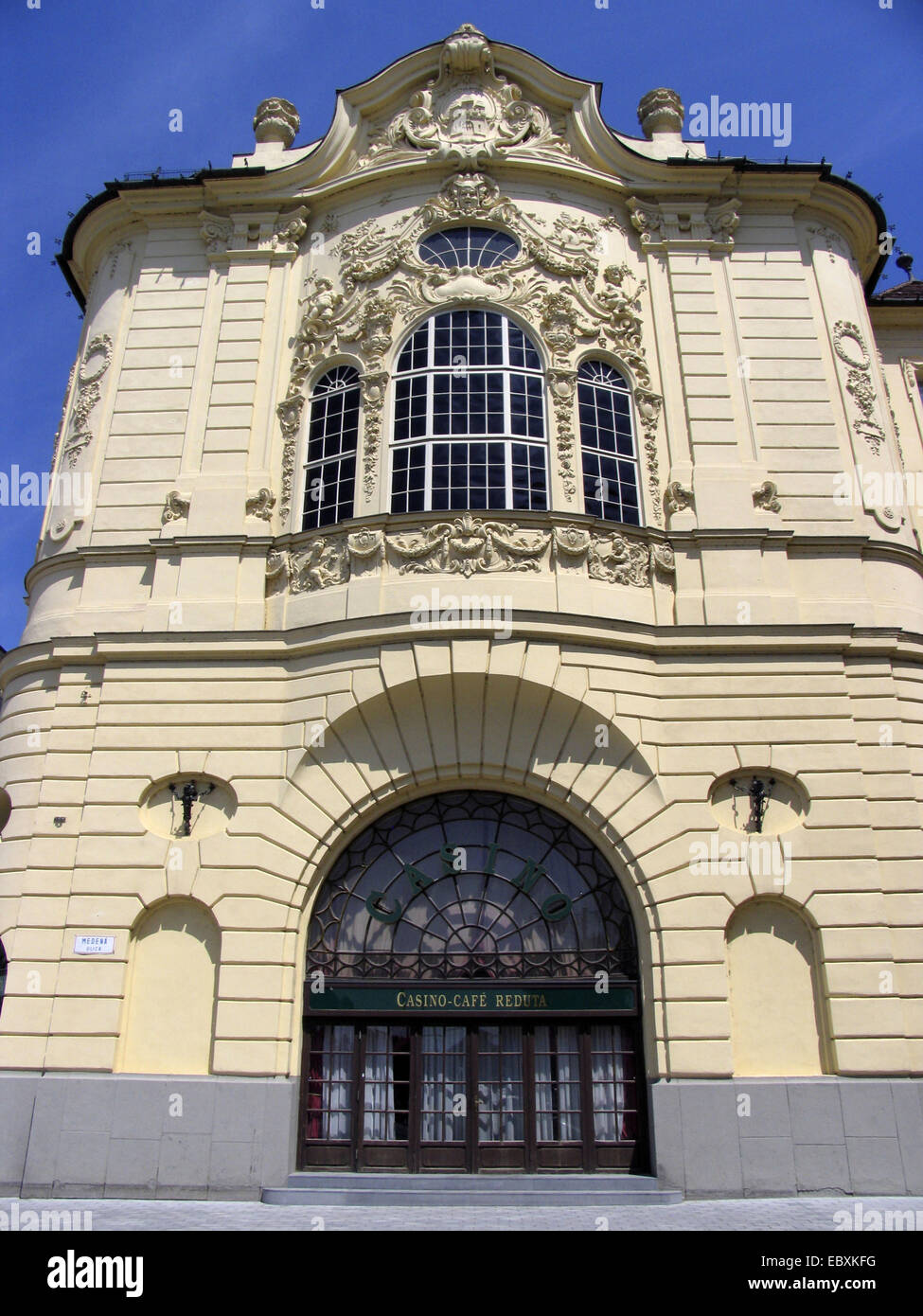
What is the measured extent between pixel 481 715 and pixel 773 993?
219 inches

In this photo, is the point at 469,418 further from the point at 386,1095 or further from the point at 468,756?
the point at 386,1095

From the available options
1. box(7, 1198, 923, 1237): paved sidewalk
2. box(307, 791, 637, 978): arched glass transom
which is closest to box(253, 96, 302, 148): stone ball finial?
box(307, 791, 637, 978): arched glass transom

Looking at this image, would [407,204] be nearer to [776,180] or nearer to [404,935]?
[776,180]

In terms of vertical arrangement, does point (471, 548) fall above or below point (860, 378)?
below

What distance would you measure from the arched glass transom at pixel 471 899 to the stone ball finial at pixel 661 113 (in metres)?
13.7

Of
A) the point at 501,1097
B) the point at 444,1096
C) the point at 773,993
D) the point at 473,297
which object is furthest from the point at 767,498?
the point at 444,1096

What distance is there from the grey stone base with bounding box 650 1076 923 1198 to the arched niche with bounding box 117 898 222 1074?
625 cm

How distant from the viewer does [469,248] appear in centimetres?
1725

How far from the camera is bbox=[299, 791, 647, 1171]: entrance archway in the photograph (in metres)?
13.3

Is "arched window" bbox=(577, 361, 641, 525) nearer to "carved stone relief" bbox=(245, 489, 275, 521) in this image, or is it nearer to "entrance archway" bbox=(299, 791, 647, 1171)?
"entrance archway" bbox=(299, 791, 647, 1171)

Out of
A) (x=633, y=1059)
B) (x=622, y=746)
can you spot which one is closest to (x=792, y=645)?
(x=622, y=746)

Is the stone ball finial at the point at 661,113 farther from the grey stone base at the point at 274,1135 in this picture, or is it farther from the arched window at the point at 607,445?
the grey stone base at the point at 274,1135

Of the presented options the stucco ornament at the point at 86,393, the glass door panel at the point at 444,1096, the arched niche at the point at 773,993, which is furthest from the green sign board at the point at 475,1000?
the stucco ornament at the point at 86,393

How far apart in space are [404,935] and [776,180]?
1506 cm
